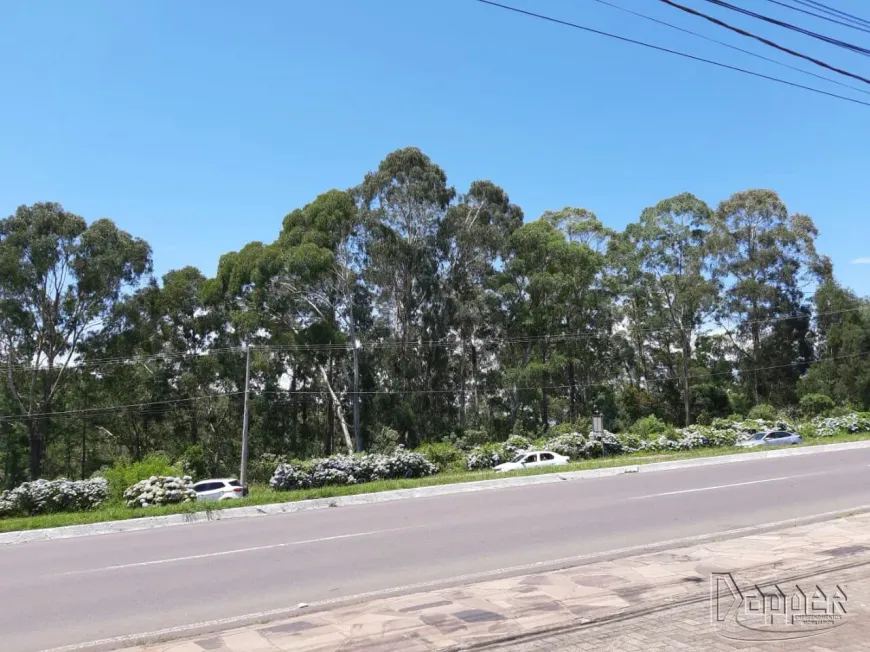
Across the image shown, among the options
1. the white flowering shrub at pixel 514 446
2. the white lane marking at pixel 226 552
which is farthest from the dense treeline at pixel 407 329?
the white lane marking at pixel 226 552

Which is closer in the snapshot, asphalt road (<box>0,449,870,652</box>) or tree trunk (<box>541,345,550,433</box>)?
asphalt road (<box>0,449,870,652</box>)

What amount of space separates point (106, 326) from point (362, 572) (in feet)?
127

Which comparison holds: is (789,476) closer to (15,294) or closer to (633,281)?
(633,281)

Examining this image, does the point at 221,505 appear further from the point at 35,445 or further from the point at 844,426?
the point at 35,445


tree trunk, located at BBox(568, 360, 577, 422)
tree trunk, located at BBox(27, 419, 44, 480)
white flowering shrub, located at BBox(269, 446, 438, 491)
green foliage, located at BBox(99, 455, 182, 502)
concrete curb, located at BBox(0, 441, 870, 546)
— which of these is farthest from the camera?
tree trunk, located at BBox(568, 360, 577, 422)

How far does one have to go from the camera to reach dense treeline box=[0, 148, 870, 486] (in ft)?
134

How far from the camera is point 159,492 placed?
52.2ft

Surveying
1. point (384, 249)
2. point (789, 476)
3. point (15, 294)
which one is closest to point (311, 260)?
point (384, 249)

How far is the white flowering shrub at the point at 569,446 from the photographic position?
88.9 feet

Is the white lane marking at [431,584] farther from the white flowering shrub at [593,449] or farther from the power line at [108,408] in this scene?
the power line at [108,408]

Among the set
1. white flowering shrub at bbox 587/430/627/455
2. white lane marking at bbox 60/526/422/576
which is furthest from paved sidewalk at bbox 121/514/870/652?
white flowering shrub at bbox 587/430/627/455

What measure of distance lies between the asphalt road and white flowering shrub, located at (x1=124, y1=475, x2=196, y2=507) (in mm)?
3089

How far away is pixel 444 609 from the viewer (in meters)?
6.38

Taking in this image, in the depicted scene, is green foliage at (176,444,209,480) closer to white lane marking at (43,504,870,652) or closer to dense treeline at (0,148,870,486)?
dense treeline at (0,148,870,486)
